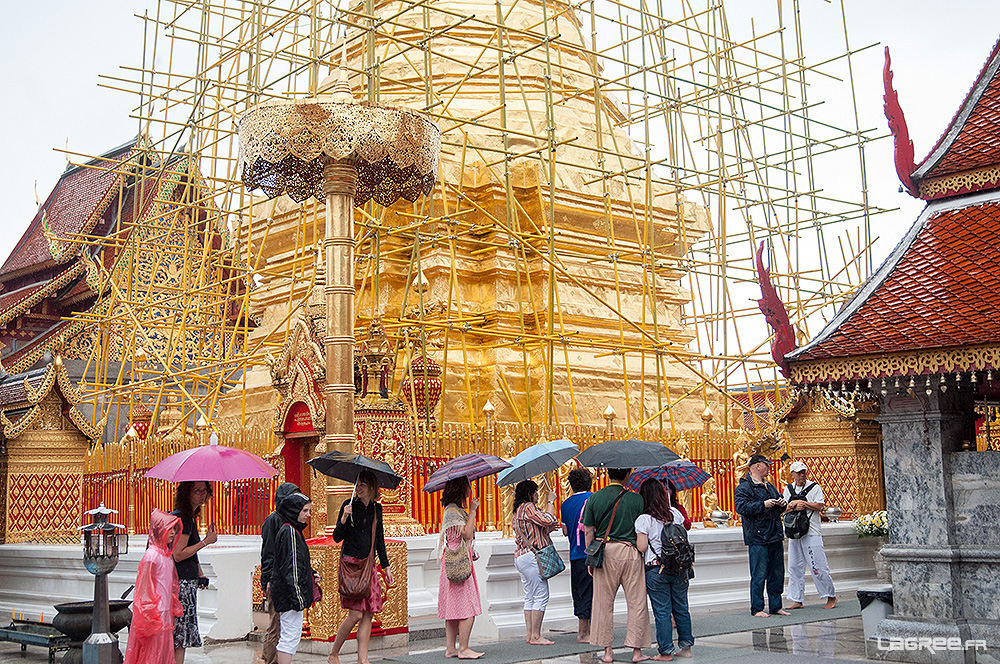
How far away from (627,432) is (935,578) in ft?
17.1

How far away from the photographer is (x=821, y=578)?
11.6m

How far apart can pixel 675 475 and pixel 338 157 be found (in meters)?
3.97

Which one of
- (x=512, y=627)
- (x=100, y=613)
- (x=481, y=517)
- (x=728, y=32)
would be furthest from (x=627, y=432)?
(x=728, y=32)

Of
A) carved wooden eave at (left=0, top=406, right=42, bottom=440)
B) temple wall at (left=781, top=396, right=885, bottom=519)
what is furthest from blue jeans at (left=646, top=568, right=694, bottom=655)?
carved wooden eave at (left=0, top=406, right=42, bottom=440)

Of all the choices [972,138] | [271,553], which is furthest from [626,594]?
[972,138]

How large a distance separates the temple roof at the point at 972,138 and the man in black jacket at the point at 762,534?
3.30m

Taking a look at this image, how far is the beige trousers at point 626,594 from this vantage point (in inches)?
344

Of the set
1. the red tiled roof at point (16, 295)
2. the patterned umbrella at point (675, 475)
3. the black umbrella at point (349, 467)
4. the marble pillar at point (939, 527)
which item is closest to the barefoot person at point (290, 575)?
Result: the black umbrella at point (349, 467)

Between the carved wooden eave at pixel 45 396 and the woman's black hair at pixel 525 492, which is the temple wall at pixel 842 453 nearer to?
the woman's black hair at pixel 525 492

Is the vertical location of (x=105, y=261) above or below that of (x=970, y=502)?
above

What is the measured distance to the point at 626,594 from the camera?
28.9 feet

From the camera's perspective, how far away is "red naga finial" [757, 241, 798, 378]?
9.21 m

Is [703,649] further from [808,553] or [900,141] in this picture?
[900,141]

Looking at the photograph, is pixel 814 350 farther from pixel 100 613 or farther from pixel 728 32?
pixel 728 32
